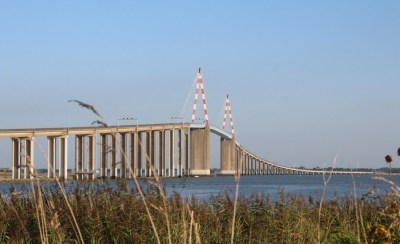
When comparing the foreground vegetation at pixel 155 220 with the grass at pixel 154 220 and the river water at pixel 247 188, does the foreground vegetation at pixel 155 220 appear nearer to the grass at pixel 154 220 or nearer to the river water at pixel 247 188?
the grass at pixel 154 220

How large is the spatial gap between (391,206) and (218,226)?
652 centimetres

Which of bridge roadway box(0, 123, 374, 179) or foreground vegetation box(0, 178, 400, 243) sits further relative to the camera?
bridge roadway box(0, 123, 374, 179)

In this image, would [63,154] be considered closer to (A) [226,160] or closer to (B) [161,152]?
(B) [161,152]

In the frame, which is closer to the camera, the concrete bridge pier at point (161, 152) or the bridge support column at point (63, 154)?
the bridge support column at point (63, 154)

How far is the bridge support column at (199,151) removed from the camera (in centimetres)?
12381

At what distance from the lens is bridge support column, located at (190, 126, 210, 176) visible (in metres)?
124

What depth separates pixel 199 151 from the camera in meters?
126

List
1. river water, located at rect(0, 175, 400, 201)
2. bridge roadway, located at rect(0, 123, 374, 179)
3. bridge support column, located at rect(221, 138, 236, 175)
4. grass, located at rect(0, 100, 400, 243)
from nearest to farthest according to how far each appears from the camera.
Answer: grass, located at rect(0, 100, 400, 243)
river water, located at rect(0, 175, 400, 201)
bridge roadway, located at rect(0, 123, 374, 179)
bridge support column, located at rect(221, 138, 236, 175)

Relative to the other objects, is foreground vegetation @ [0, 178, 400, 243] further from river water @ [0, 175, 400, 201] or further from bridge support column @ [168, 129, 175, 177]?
bridge support column @ [168, 129, 175, 177]

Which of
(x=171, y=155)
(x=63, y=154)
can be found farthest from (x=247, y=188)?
(x=171, y=155)

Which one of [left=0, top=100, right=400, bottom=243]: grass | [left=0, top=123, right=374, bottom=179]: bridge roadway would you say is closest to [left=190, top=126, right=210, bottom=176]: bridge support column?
[left=0, top=123, right=374, bottom=179]: bridge roadway

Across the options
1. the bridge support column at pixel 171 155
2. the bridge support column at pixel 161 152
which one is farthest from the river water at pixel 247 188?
the bridge support column at pixel 161 152

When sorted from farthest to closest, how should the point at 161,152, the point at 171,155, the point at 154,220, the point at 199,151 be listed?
the point at 199,151
the point at 171,155
the point at 161,152
the point at 154,220

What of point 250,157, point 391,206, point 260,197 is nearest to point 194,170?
point 250,157
